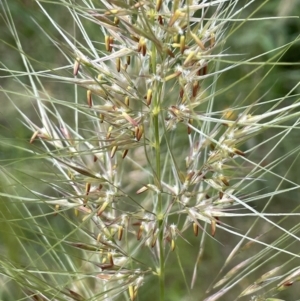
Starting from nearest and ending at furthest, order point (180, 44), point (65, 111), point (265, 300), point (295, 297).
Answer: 1. point (180, 44)
2. point (265, 300)
3. point (65, 111)
4. point (295, 297)

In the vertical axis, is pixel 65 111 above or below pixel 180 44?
below

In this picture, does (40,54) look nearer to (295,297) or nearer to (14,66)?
(14,66)

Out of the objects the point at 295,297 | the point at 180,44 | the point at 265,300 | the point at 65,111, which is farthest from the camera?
the point at 295,297

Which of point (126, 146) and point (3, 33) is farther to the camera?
point (3, 33)

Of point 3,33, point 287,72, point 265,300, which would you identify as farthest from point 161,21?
point 3,33

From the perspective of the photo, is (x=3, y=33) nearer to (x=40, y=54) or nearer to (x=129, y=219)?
(x=40, y=54)

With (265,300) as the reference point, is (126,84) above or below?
above

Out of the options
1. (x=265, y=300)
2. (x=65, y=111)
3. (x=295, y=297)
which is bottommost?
(x=295, y=297)

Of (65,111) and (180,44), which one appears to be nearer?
(180,44)

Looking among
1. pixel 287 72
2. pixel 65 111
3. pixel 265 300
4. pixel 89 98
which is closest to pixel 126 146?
pixel 89 98
